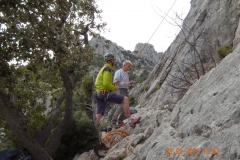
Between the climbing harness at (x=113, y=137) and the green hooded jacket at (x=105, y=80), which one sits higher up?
the green hooded jacket at (x=105, y=80)

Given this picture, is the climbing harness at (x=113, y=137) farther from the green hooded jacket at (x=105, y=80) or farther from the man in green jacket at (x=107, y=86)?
the green hooded jacket at (x=105, y=80)

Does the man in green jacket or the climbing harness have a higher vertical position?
the man in green jacket

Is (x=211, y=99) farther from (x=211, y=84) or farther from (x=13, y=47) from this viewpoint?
(x=13, y=47)

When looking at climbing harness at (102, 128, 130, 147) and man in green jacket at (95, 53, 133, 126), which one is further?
climbing harness at (102, 128, 130, 147)

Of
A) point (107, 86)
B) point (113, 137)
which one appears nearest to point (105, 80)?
point (107, 86)

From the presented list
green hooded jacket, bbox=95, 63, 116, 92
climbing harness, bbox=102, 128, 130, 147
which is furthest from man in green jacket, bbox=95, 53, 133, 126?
climbing harness, bbox=102, 128, 130, 147

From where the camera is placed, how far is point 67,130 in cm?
956

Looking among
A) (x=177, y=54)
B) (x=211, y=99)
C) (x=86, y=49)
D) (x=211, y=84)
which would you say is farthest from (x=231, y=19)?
(x=211, y=99)

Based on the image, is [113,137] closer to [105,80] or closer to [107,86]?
[107,86]

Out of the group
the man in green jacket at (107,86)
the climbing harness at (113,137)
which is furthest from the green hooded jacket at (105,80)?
the climbing harness at (113,137)

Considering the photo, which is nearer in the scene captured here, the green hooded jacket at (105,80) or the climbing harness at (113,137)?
the green hooded jacket at (105,80)

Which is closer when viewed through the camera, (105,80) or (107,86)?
(105,80)

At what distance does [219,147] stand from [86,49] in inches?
321

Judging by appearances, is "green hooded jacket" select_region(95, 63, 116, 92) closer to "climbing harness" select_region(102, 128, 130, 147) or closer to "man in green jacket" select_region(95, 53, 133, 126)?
"man in green jacket" select_region(95, 53, 133, 126)
